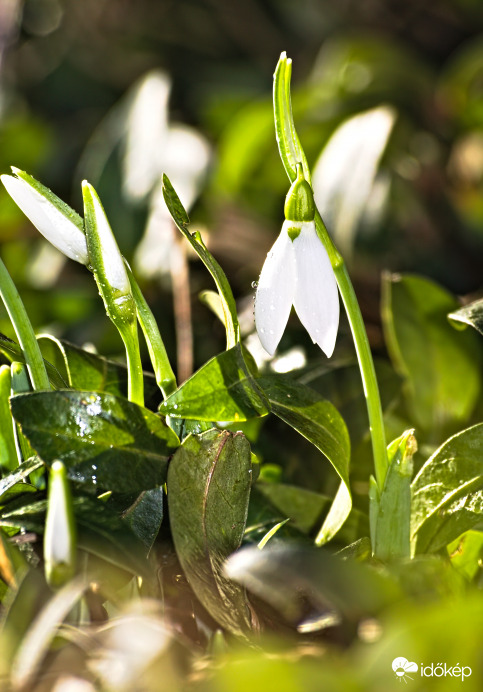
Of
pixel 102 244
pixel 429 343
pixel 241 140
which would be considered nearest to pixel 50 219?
pixel 102 244

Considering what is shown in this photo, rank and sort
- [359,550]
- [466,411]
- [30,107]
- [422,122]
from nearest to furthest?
[359,550] → [466,411] → [422,122] → [30,107]

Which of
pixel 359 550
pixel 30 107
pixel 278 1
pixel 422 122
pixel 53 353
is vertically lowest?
pixel 359 550

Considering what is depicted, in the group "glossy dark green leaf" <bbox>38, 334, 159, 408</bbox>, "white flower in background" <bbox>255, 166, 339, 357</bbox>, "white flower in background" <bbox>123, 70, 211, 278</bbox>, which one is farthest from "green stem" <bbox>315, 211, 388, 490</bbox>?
"white flower in background" <bbox>123, 70, 211, 278</bbox>

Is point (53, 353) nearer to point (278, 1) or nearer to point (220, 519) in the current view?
point (220, 519)

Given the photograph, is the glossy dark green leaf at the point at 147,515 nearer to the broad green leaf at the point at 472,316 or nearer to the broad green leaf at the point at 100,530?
the broad green leaf at the point at 100,530

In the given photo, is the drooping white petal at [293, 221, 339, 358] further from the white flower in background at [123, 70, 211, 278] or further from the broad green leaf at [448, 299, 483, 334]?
the white flower in background at [123, 70, 211, 278]

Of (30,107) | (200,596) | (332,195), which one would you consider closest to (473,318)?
(200,596)

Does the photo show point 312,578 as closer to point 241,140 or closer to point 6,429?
point 6,429
